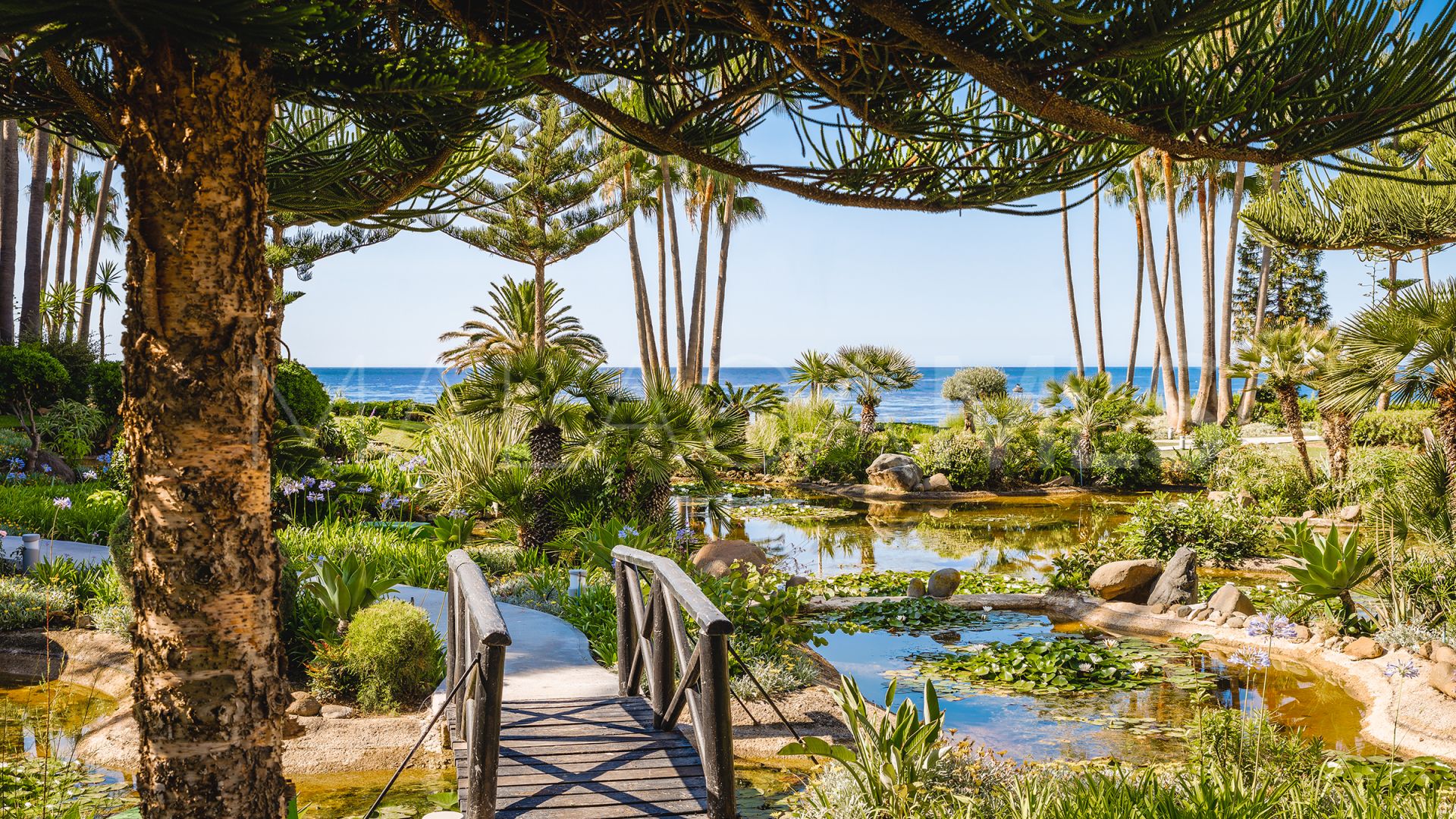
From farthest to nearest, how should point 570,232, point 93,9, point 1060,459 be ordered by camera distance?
1. point 570,232
2. point 1060,459
3. point 93,9

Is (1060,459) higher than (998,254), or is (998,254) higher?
(998,254)

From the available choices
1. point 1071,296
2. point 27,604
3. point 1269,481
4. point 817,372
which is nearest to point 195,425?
point 27,604

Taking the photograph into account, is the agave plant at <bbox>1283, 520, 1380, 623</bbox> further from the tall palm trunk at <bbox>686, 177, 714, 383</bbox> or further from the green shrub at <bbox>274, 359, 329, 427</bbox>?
the tall palm trunk at <bbox>686, 177, 714, 383</bbox>

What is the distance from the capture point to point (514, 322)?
76.6 feet

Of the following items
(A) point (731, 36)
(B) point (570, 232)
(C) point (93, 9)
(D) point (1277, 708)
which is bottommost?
(D) point (1277, 708)

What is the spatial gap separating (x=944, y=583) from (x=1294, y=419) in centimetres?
787

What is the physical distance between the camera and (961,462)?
1733 cm

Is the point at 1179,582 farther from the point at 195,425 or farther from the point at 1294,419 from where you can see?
the point at 195,425

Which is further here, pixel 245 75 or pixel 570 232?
pixel 570 232

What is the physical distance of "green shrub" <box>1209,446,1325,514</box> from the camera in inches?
498

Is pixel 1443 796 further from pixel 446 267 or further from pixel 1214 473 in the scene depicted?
pixel 446 267

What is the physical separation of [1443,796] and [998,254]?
62.9 meters

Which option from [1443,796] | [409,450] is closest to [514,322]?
[409,450]

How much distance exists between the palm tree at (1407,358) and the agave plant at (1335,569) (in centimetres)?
136
